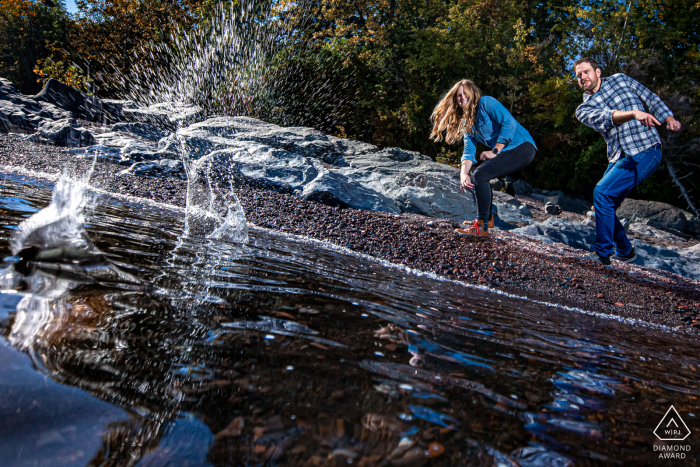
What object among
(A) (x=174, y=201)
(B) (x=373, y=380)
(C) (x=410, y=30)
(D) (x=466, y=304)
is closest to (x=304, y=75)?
(C) (x=410, y=30)

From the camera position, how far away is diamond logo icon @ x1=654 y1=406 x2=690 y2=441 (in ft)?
4.83

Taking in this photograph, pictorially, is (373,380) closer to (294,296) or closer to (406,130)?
(294,296)

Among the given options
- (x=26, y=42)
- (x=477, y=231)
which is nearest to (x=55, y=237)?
(x=477, y=231)

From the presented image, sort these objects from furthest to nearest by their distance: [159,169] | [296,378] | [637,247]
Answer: [159,169] → [637,247] → [296,378]

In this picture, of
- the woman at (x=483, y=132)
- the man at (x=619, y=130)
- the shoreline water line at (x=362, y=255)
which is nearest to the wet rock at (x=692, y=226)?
the man at (x=619, y=130)

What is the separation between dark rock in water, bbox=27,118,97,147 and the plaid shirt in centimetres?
1239

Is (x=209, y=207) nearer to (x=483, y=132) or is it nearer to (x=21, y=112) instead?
(x=483, y=132)

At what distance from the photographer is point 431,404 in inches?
57.3

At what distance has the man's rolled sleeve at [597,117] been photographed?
15.1ft

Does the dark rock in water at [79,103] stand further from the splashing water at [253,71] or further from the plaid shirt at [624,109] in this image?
the plaid shirt at [624,109]

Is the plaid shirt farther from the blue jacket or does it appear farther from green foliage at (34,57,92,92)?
green foliage at (34,57,92,92)

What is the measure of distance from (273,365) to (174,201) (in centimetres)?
595

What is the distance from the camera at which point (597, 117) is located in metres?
4.71

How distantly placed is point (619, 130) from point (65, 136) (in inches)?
541
